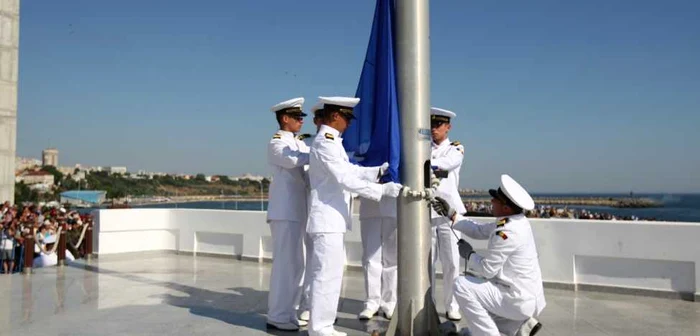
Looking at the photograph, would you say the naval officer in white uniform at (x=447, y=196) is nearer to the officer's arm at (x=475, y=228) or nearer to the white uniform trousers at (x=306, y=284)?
the officer's arm at (x=475, y=228)

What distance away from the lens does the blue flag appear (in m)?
3.98

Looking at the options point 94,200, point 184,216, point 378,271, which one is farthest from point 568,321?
point 94,200

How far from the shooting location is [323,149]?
13.0 ft

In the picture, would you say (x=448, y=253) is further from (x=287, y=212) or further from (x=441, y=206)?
(x=287, y=212)

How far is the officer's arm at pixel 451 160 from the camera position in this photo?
15.1ft

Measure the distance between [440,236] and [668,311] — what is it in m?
2.20

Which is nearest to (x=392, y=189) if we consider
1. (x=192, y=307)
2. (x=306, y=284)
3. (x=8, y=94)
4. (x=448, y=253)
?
(x=448, y=253)

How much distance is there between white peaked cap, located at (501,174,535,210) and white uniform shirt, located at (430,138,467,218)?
0.89 m

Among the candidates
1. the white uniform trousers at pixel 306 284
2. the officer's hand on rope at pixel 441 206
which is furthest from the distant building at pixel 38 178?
the officer's hand on rope at pixel 441 206

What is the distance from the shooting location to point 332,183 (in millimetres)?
4055

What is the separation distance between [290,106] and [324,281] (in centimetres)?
149

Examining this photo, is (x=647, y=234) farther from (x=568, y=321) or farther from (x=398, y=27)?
(x=398, y=27)

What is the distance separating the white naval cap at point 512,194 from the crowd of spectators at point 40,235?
648cm

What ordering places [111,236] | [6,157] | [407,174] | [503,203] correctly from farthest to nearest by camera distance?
[6,157] → [111,236] → [407,174] → [503,203]
